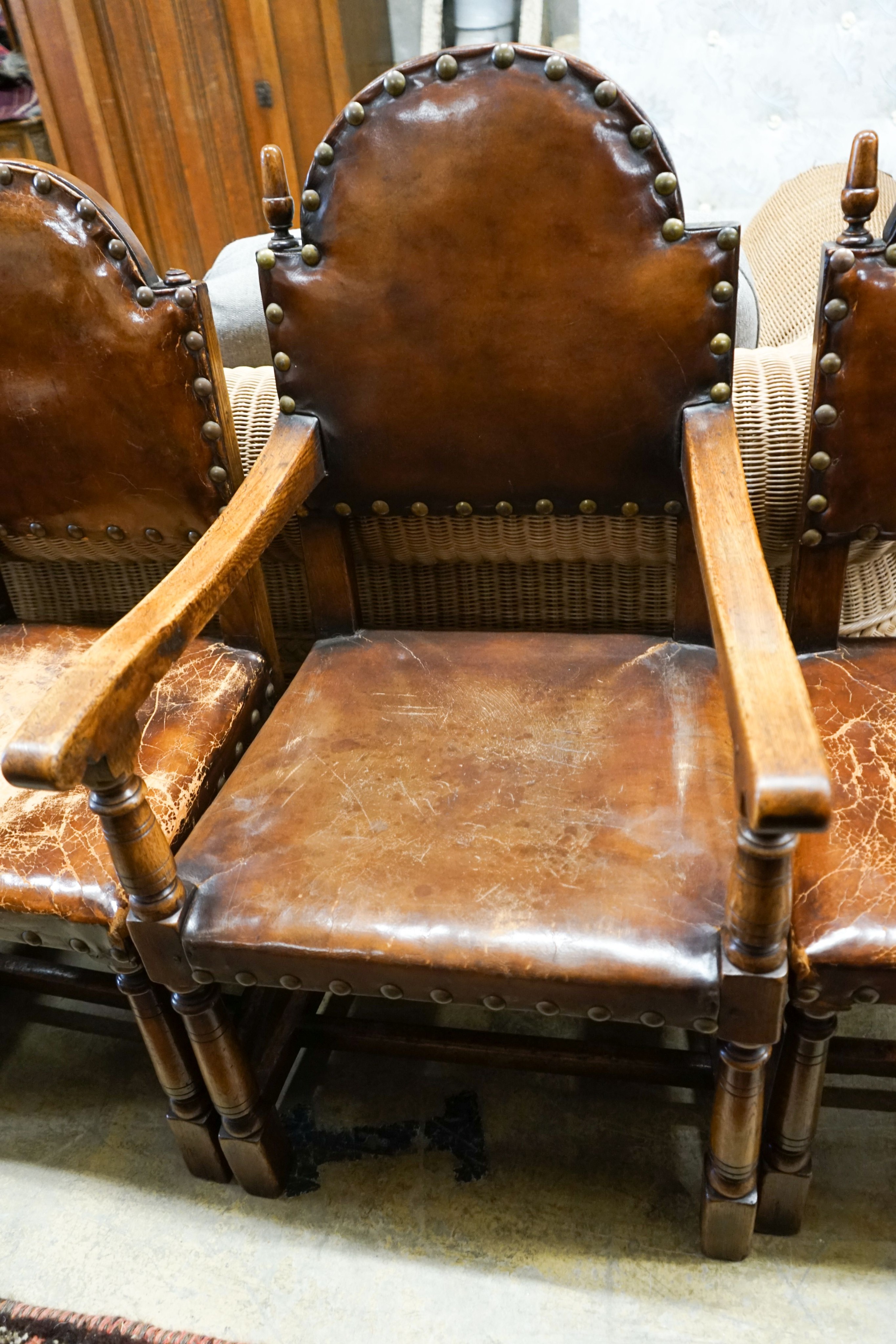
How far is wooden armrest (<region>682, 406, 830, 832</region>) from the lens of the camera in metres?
0.68

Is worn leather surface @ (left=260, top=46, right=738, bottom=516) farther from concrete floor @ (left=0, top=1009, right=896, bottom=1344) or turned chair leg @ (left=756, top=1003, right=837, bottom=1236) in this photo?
concrete floor @ (left=0, top=1009, right=896, bottom=1344)

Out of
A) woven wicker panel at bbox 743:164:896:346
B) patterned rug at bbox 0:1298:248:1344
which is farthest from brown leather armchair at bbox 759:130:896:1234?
patterned rug at bbox 0:1298:248:1344

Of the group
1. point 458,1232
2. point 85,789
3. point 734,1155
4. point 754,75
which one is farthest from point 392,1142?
point 754,75

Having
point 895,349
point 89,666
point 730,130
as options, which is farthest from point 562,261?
point 730,130

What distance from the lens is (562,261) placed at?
1.07 m

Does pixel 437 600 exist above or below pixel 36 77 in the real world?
below

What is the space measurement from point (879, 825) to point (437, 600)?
768mm

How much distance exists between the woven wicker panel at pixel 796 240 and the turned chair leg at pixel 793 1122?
1157 mm

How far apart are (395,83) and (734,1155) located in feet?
3.97

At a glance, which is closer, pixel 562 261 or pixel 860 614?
pixel 562 261

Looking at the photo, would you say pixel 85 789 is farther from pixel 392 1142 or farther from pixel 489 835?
pixel 392 1142

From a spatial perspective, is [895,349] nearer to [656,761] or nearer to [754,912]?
[656,761]

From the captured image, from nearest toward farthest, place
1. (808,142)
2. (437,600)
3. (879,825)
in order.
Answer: (879,825) < (437,600) < (808,142)

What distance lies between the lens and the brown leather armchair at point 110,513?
1.07 m
